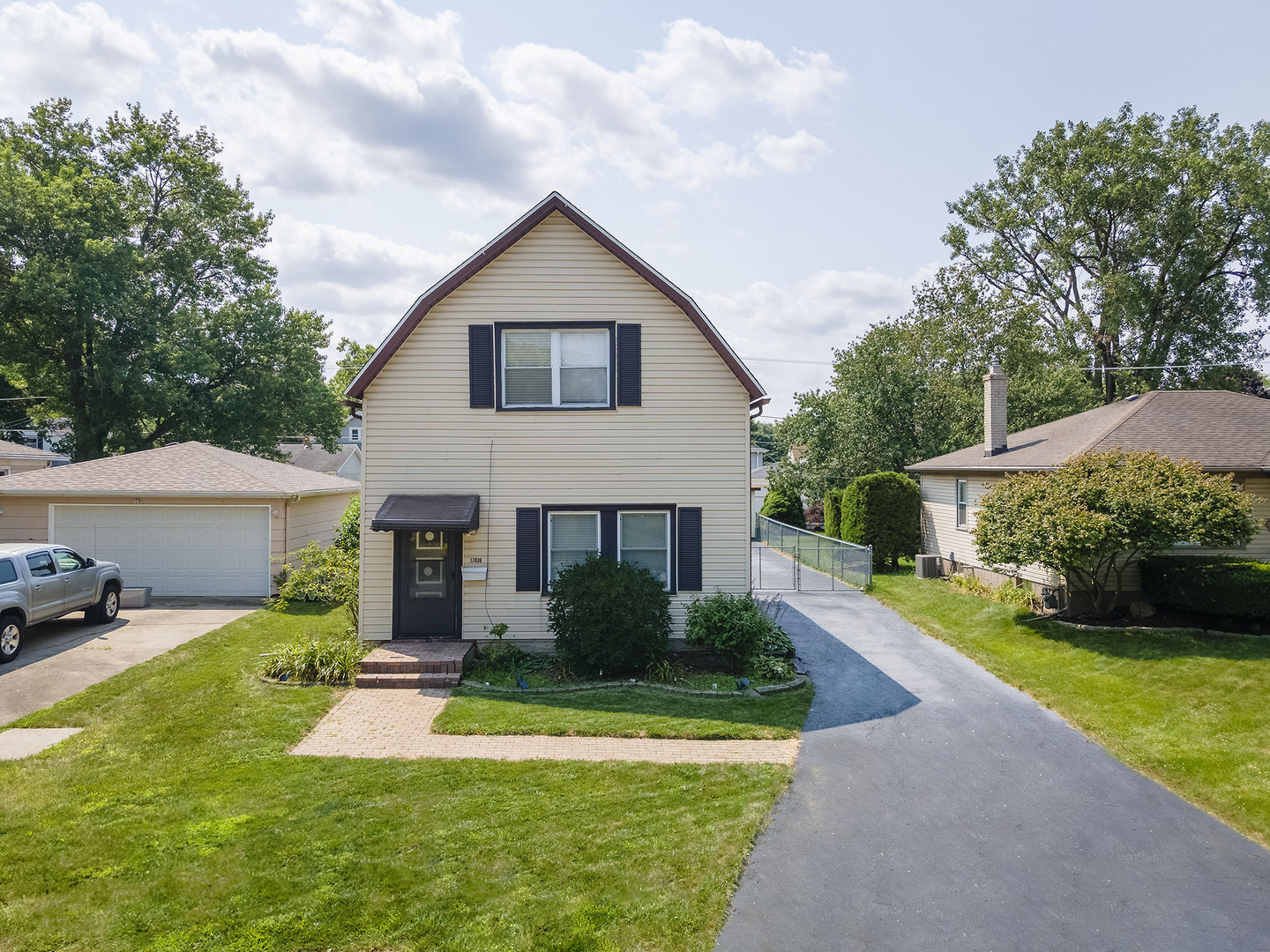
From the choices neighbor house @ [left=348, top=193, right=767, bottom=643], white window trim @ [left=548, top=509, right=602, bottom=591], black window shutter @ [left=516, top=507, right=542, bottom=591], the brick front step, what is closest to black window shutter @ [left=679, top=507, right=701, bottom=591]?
neighbor house @ [left=348, top=193, right=767, bottom=643]

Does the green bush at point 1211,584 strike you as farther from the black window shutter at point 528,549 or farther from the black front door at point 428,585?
the black front door at point 428,585

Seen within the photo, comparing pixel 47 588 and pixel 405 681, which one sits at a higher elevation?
pixel 47 588

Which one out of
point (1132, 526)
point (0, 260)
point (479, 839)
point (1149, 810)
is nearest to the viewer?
point (479, 839)

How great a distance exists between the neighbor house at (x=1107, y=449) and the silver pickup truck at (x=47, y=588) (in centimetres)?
1817

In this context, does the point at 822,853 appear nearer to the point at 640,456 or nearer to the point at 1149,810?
the point at 1149,810

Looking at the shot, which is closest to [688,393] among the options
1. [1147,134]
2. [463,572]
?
[463,572]

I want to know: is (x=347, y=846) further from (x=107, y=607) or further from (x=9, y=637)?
(x=107, y=607)

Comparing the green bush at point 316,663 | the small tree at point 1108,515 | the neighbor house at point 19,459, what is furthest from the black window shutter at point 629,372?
the neighbor house at point 19,459

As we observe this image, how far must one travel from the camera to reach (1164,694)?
33.4 ft

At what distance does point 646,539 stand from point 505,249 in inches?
217

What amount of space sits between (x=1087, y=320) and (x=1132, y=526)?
24.8m

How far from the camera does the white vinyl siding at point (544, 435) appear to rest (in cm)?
1198

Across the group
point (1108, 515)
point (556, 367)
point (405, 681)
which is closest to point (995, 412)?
point (1108, 515)

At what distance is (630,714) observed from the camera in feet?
31.2
